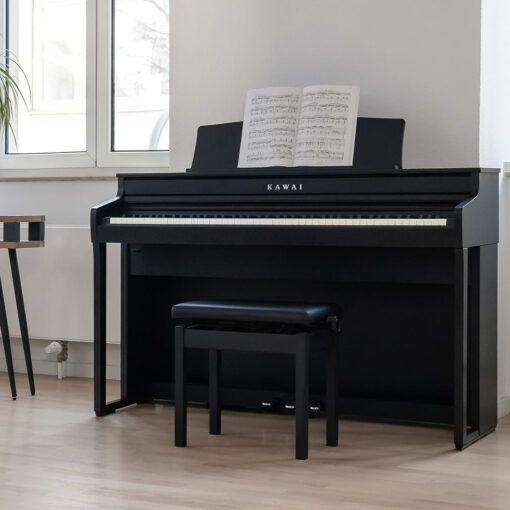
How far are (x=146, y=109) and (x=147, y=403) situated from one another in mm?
1468

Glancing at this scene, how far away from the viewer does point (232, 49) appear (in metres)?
4.11

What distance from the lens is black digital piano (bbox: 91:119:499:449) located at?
3.32 metres

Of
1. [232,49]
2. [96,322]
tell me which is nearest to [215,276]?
[96,322]

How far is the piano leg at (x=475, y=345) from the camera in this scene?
10.5 feet

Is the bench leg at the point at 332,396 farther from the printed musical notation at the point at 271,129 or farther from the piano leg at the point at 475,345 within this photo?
the printed musical notation at the point at 271,129

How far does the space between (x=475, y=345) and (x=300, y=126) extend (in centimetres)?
102

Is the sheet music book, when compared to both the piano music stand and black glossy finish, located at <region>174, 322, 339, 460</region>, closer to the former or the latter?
black glossy finish, located at <region>174, 322, 339, 460</region>

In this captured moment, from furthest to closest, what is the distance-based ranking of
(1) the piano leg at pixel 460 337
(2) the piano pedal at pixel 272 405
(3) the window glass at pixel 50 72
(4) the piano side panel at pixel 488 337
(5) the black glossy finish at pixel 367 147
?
1. (3) the window glass at pixel 50 72
2. (2) the piano pedal at pixel 272 405
3. (5) the black glossy finish at pixel 367 147
4. (4) the piano side panel at pixel 488 337
5. (1) the piano leg at pixel 460 337

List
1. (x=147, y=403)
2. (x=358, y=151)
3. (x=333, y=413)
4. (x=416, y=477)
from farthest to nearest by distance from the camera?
(x=147, y=403) → (x=358, y=151) → (x=333, y=413) → (x=416, y=477)

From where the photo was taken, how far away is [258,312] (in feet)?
10.3

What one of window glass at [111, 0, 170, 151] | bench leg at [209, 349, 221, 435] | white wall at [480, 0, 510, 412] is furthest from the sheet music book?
window glass at [111, 0, 170, 151]

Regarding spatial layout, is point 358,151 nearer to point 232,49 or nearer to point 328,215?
point 328,215

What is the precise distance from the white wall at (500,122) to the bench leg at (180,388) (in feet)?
4.26

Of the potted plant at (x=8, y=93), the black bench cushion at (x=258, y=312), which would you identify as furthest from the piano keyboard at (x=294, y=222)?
the potted plant at (x=8, y=93)
